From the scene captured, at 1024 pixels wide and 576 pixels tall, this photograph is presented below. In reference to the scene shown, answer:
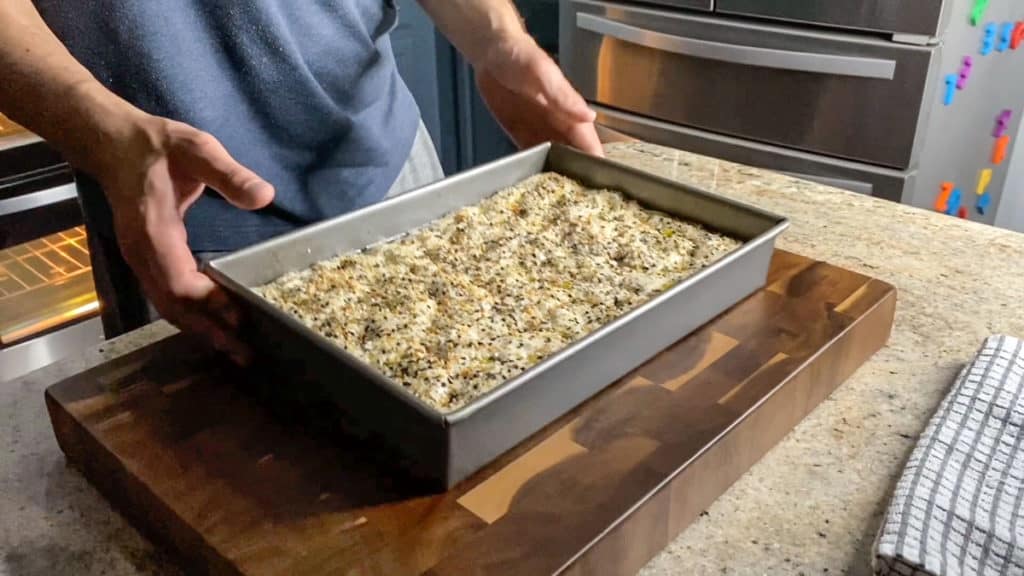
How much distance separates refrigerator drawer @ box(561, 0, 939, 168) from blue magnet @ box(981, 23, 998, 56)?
0.74 ft

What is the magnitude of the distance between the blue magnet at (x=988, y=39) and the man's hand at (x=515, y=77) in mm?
1229

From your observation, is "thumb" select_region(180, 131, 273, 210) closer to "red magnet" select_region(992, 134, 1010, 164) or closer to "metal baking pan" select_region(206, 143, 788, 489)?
"metal baking pan" select_region(206, 143, 788, 489)

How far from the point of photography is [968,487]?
0.62 m

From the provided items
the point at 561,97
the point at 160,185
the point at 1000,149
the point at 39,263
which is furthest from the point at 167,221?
the point at 1000,149

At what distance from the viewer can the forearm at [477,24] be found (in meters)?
1.10

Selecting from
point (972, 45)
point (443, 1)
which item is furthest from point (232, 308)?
point (972, 45)

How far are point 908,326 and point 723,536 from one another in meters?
0.38

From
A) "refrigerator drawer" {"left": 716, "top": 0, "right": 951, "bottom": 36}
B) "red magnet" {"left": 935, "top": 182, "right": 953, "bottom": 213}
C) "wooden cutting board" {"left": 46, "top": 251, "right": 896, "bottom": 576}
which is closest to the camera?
"wooden cutting board" {"left": 46, "top": 251, "right": 896, "bottom": 576}

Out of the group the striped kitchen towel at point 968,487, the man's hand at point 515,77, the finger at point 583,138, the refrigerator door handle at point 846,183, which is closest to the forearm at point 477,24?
the man's hand at point 515,77

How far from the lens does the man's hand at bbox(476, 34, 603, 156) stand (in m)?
1.03

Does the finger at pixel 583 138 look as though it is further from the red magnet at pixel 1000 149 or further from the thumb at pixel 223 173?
the red magnet at pixel 1000 149

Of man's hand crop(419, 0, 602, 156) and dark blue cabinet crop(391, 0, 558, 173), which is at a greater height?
man's hand crop(419, 0, 602, 156)

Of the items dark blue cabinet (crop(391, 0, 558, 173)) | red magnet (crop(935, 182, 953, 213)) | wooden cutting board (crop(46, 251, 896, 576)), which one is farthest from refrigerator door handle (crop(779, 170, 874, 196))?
wooden cutting board (crop(46, 251, 896, 576))

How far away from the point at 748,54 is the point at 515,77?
1.02 metres
